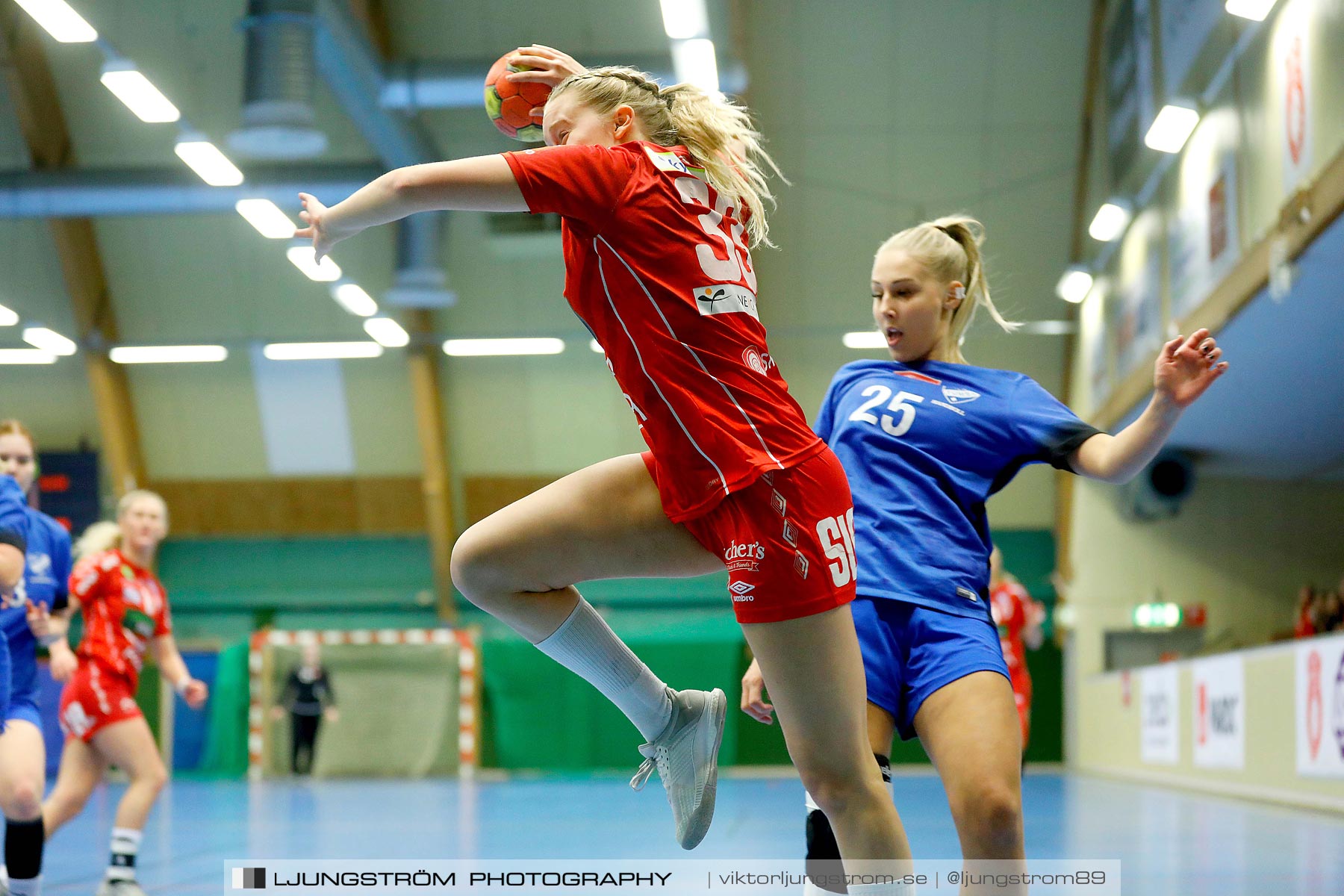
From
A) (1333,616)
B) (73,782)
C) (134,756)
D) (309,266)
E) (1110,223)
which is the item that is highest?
(309,266)

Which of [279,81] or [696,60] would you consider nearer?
[696,60]

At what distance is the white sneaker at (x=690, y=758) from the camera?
2793 millimetres

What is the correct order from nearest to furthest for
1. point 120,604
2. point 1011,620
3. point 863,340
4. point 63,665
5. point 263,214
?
point 63,665
point 120,604
point 1011,620
point 263,214
point 863,340

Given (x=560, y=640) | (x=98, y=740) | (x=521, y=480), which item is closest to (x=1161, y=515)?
(x=521, y=480)

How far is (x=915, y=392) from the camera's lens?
3008 mm

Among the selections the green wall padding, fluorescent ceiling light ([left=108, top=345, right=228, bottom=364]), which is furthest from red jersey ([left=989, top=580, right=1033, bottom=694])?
fluorescent ceiling light ([left=108, top=345, right=228, bottom=364])

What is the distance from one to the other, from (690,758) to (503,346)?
50.2 ft

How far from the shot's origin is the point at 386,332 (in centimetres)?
1706

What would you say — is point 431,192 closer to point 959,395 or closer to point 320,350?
point 959,395

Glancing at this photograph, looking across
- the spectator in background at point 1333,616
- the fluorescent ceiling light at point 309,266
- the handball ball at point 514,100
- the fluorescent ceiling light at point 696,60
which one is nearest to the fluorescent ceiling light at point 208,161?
the fluorescent ceiling light at point 309,266

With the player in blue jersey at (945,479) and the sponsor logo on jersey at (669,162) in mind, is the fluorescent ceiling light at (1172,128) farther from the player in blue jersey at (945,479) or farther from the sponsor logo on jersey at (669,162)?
the sponsor logo on jersey at (669,162)

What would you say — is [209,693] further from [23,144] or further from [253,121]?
[253,121]

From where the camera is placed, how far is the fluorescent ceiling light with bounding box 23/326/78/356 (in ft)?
57.6

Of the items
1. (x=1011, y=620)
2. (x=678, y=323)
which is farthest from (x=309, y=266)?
(x=678, y=323)
